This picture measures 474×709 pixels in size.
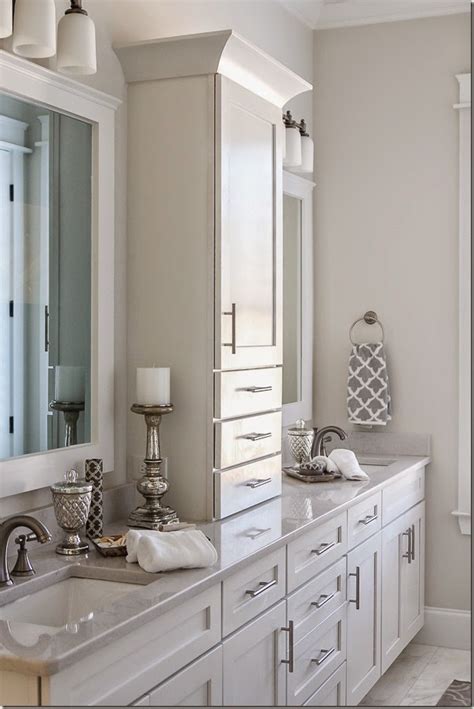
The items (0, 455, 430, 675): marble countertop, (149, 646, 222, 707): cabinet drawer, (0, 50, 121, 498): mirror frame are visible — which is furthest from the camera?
(0, 50, 121, 498): mirror frame

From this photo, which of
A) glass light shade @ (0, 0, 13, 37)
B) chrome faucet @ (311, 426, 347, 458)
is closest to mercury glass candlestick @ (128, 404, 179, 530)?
glass light shade @ (0, 0, 13, 37)

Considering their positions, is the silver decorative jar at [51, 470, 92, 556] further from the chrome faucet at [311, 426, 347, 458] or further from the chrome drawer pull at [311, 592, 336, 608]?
the chrome faucet at [311, 426, 347, 458]

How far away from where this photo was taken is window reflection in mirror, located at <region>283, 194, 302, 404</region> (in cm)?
397

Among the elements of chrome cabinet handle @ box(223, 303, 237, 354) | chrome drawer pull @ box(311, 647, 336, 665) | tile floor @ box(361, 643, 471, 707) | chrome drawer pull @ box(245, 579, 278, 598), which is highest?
chrome cabinet handle @ box(223, 303, 237, 354)

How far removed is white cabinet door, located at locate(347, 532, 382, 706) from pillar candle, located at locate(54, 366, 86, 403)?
1.09 m

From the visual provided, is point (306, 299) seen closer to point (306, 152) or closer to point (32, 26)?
point (306, 152)

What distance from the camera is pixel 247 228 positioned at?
289 cm

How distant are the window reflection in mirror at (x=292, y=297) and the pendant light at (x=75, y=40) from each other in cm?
173

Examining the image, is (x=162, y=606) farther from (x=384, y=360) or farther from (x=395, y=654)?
(x=384, y=360)

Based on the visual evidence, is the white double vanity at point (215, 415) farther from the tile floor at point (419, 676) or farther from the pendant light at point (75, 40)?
the tile floor at point (419, 676)

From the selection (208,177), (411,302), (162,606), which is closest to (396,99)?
(411,302)

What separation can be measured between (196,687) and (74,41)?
1.55 meters

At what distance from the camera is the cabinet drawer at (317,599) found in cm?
261

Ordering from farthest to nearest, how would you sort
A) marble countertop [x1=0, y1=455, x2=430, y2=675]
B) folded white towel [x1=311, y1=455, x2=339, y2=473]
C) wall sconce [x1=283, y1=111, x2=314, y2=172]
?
wall sconce [x1=283, y1=111, x2=314, y2=172], folded white towel [x1=311, y1=455, x2=339, y2=473], marble countertop [x1=0, y1=455, x2=430, y2=675]
